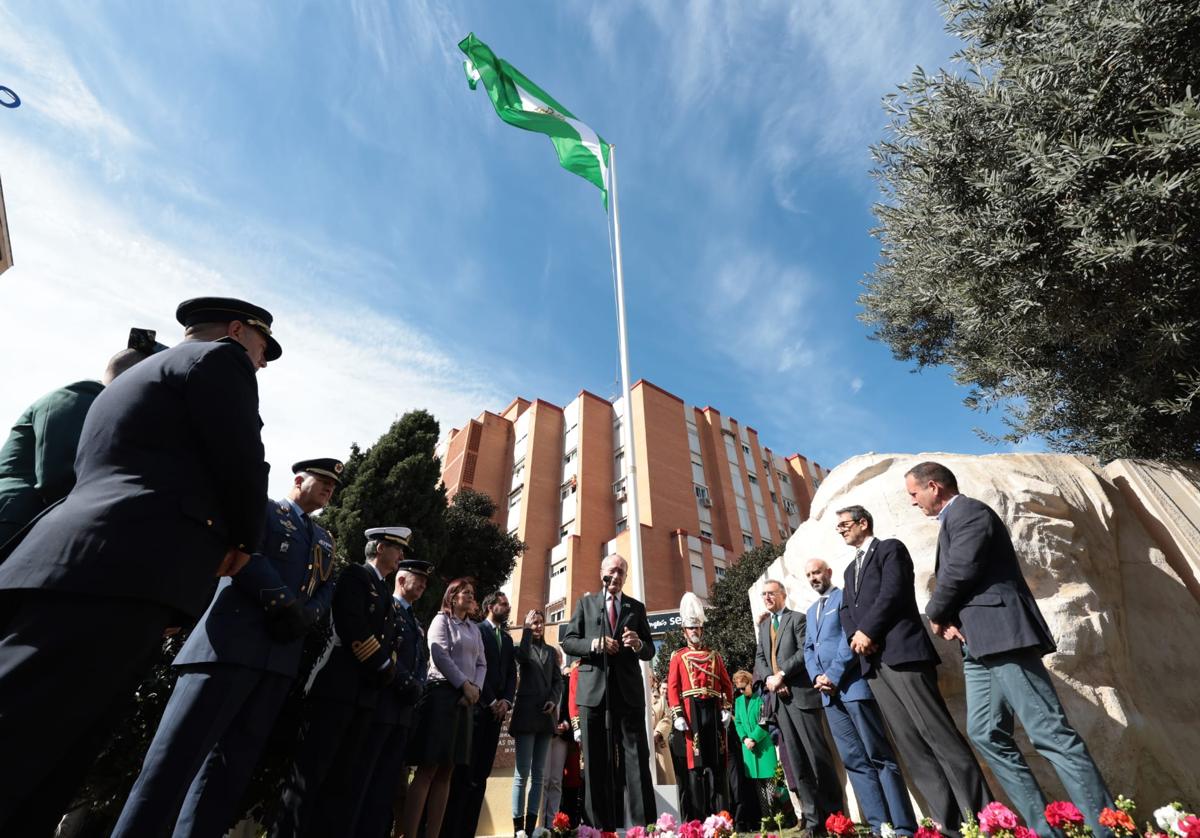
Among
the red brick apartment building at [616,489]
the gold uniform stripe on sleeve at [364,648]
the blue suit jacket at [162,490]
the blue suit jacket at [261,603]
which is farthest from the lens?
the red brick apartment building at [616,489]

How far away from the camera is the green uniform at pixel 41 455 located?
261 cm

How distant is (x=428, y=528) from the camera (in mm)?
17000

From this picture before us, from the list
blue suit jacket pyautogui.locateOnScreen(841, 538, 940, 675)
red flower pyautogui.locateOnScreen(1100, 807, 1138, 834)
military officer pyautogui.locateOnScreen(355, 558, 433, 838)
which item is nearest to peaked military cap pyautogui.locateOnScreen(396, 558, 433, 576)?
military officer pyautogui.locateOnScreen(355, 558, 433, 838)

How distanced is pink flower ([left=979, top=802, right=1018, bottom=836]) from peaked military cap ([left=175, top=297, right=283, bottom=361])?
3.67m

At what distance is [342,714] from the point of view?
11.0 ft

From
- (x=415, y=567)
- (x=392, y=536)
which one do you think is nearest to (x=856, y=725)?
(x=415, y=567)

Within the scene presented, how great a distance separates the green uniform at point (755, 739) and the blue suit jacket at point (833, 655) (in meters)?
2.43

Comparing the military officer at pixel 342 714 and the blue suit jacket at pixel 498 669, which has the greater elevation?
the blue suit jacket at pixel 498 669

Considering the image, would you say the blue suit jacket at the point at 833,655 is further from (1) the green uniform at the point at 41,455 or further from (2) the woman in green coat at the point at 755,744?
(1) the green uniform at the point at 41,455

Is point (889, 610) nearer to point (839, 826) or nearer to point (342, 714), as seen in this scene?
point (839, 826)

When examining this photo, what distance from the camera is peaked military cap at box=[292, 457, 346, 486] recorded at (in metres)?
3.82

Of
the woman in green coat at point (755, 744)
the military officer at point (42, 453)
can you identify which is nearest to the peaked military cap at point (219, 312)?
the military officer at point (42, 453)

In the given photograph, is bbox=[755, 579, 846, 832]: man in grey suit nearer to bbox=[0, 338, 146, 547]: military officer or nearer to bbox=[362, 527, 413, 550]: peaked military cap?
bbox=[362, 527, 413, 550]: peaked military cap

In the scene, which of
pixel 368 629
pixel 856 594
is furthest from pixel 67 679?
pixel 856 594
